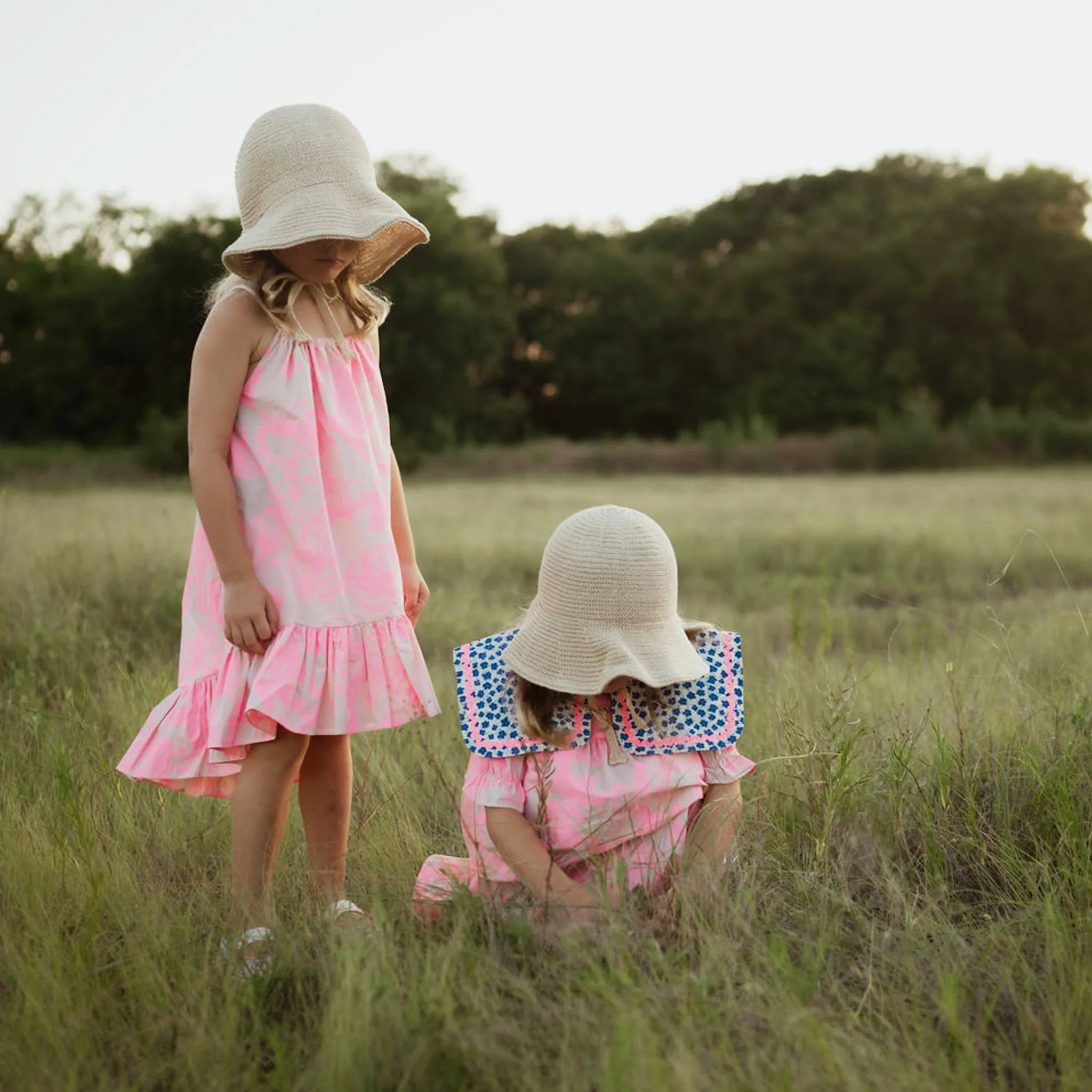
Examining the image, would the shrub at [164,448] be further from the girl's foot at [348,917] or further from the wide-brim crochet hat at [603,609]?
the wide-brim crochet hat at [603,609]

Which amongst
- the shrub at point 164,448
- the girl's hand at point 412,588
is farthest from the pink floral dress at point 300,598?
the shrub at point 164,448

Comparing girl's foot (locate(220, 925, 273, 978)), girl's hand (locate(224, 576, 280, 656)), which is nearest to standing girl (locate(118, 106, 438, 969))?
girl's hand (locate(224, 576, 280, 656))

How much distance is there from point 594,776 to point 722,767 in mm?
271

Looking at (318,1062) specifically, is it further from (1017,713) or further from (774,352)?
(774,352)

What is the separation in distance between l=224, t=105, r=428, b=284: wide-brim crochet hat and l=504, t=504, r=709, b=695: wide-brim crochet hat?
2.64ft

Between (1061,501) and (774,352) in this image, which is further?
(774,352)

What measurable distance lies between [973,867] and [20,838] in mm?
2071

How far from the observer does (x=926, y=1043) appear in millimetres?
1744

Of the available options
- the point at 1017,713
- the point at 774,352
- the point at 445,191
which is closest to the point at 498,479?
the point at 445,191

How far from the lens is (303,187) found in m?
2.34

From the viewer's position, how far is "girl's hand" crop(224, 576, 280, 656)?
89.3 inches

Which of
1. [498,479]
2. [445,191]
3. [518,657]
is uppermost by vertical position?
[445,191]

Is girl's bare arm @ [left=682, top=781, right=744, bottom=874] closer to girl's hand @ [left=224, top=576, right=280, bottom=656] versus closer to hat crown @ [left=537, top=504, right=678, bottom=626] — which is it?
hat crown @ [left=537, top=504, right=678, bottom=626]

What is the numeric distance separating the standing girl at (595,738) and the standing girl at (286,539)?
26 centimetres
